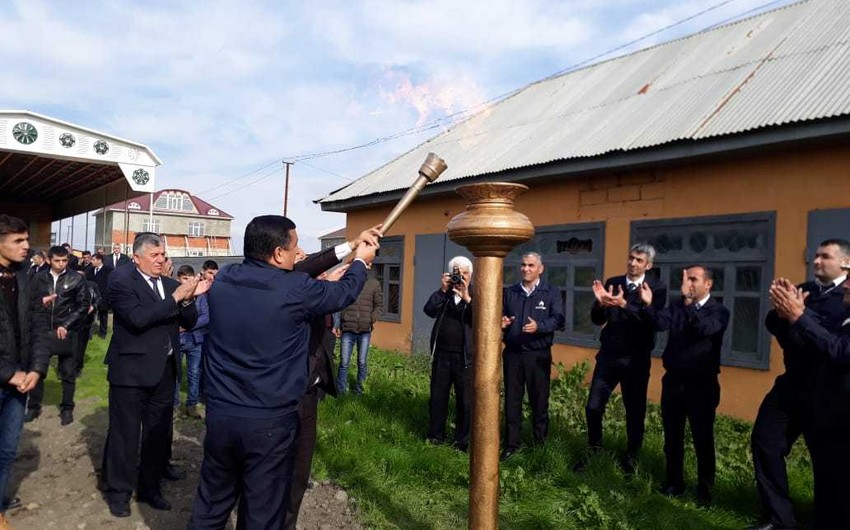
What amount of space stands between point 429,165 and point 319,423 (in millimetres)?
4905

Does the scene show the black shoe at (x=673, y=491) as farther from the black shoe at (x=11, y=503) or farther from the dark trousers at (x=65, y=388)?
the dark trousers at (x=65, y=388)

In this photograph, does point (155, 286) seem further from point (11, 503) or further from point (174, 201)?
point (174, 201)

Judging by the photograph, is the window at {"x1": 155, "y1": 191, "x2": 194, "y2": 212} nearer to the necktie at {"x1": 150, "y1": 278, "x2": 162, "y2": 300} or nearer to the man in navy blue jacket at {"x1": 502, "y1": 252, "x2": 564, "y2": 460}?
the necktie at {"x1": 150, "y1": 278, "x2": 162, "y2": 300}

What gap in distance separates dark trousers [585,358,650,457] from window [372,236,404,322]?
25.9 ft

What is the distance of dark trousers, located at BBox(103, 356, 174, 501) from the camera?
4641 mm

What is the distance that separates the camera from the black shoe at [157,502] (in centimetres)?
475

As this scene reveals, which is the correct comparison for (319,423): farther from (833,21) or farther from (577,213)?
(833,21)

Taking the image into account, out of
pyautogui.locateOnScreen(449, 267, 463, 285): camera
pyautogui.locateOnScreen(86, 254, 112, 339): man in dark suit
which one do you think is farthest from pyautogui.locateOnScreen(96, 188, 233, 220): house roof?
pyautogui.locateOnScreen(449, 267, 463, 285): camera

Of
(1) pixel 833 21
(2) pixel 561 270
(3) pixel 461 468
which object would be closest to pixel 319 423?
(3) pixel 461 468

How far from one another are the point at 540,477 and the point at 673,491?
3.55 ft

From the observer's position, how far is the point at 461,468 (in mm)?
5586

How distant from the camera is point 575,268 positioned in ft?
31.3

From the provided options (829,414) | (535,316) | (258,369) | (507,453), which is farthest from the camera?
(535,316)

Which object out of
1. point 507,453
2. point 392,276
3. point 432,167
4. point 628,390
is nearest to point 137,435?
point 507,453
